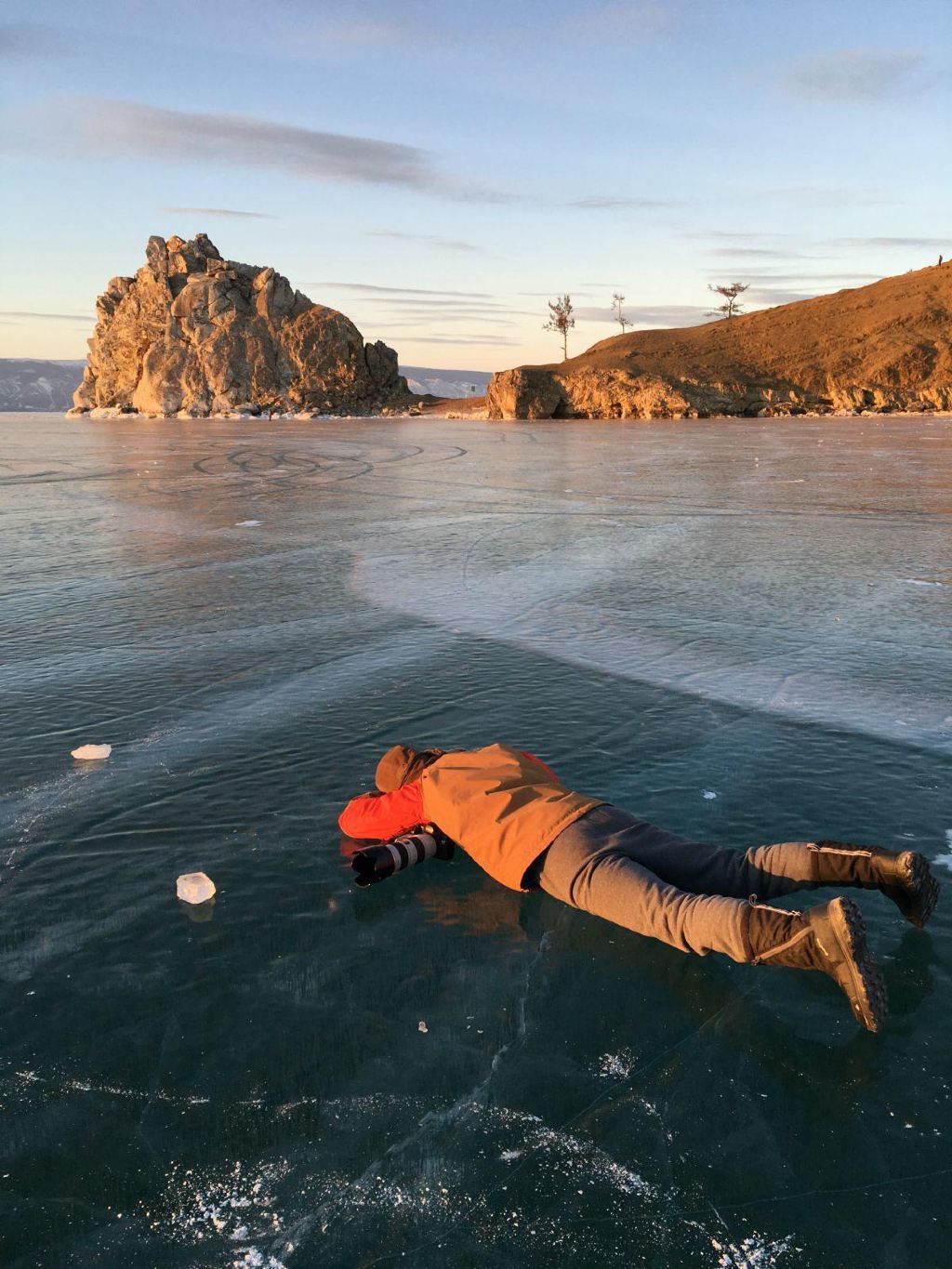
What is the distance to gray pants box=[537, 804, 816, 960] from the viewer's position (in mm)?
3539

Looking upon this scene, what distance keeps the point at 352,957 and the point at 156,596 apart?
7357 mm

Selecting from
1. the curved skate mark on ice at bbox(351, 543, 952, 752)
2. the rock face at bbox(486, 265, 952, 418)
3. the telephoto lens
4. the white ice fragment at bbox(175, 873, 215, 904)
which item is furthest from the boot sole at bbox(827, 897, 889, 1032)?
the rock face at bbox(486, 265, 952, 418)

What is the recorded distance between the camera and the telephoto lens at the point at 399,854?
4.00 meters

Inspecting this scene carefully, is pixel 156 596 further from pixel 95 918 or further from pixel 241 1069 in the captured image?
pixel 241 1069

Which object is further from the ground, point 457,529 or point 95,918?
point 457,529

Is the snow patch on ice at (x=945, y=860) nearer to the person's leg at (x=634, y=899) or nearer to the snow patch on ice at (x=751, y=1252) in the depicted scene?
the person's leg at (x=634, y=899)

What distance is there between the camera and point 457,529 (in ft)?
49.0

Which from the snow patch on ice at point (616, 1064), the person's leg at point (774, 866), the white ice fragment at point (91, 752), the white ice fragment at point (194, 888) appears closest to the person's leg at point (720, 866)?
the person's leg at point (774, 866)

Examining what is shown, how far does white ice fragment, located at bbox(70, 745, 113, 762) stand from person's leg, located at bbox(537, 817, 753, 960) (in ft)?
10.4

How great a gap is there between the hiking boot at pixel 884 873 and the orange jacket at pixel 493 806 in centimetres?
97

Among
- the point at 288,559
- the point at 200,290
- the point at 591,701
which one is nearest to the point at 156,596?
the point at 288,559

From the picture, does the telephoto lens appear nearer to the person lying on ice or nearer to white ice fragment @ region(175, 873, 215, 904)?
the person lying on ice

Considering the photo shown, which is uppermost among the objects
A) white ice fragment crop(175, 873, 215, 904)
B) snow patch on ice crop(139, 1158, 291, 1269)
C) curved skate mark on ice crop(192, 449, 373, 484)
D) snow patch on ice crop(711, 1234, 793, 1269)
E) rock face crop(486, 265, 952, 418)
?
rock face crop(486, 265, 952, 418)

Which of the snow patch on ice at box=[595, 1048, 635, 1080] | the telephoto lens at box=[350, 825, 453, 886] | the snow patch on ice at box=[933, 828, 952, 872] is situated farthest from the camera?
→ the snow patch on ice at box=[933, 828, 952, 872]
